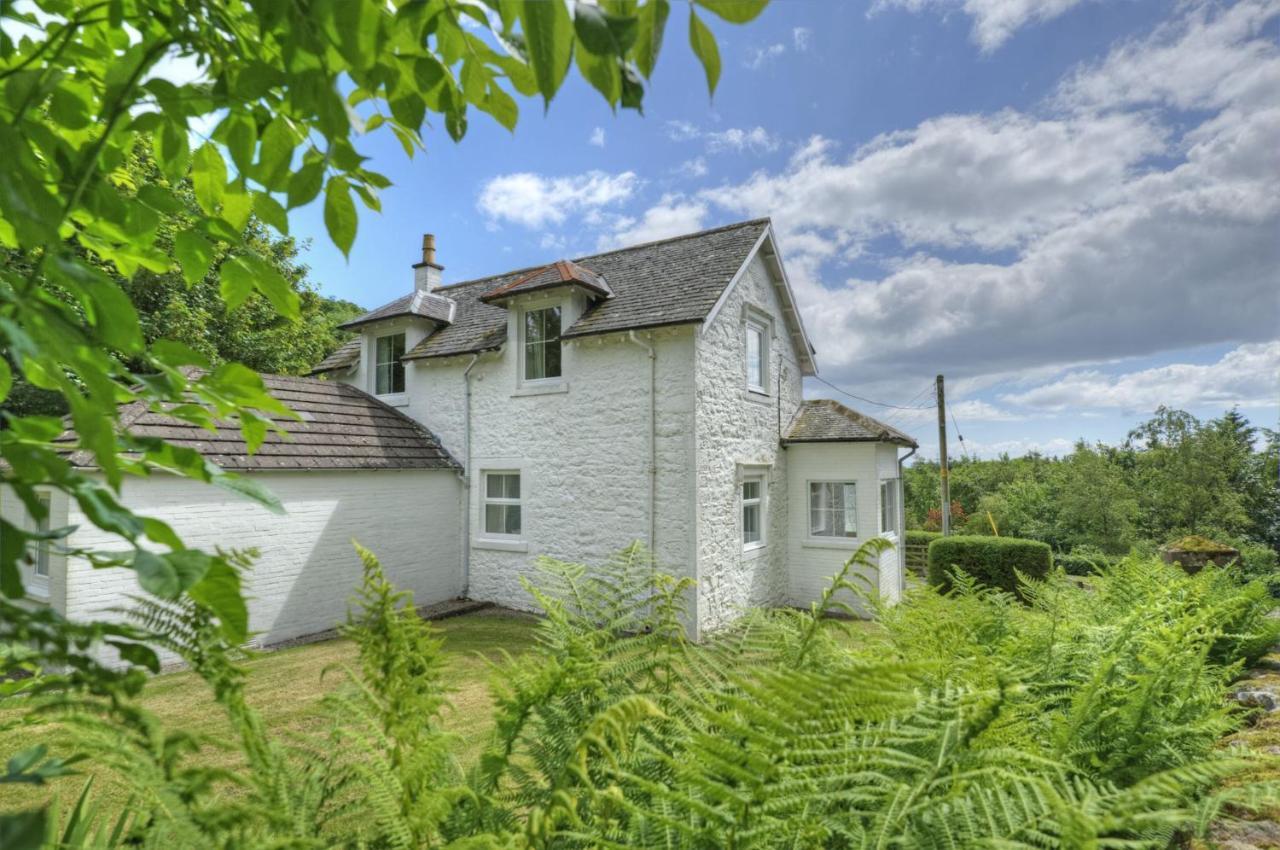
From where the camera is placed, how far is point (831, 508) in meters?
12.0

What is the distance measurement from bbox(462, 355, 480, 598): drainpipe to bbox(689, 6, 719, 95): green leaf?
35.7 ft

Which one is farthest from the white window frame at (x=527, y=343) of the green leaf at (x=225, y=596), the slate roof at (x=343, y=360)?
the green leaf at (x=225, y=596)

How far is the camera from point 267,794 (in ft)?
3.52

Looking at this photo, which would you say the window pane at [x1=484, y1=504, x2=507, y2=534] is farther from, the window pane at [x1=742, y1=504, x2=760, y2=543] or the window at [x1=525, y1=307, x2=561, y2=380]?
the window pane at [x1=742, y1=504, x2=760, y2=543]

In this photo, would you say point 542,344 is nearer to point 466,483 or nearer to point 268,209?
point 466,483

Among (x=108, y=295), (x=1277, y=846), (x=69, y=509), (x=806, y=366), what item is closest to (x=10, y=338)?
(x=108, y=295)

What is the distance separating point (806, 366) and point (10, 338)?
13.6 metres

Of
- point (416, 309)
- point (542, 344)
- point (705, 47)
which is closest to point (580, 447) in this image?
point (542, 344)

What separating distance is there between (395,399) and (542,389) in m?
3.78

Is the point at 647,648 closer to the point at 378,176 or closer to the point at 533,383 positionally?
the point at 378,176

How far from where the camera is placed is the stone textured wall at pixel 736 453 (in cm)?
962

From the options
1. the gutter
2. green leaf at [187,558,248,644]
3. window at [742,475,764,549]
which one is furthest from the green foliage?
the gutter

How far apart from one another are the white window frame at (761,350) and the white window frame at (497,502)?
14.7 feet

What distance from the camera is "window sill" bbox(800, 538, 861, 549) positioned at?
11.4m
